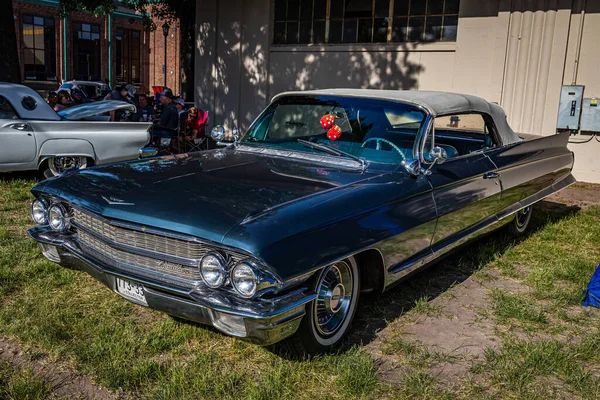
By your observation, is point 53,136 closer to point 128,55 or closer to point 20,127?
point 20,127

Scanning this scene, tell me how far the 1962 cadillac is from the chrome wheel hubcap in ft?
2.93

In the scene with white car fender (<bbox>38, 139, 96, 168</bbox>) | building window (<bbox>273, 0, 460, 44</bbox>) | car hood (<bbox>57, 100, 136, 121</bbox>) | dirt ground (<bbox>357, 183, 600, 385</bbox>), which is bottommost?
A: dirt ground (<bbox>357, 183, 600, 385</bbox>)

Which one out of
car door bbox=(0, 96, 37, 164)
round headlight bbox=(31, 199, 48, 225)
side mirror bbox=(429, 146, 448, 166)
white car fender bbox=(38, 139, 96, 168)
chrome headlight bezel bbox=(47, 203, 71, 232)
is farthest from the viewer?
white car fender bbox=(38, 139, 96, 168)

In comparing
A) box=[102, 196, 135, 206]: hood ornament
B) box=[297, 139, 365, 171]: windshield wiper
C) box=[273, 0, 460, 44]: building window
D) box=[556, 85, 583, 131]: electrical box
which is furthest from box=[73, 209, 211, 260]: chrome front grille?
box=[273, 0, 460, 44]: building window

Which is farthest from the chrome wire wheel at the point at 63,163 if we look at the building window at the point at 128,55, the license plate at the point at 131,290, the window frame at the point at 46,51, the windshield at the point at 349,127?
the building window at the point at 128,55

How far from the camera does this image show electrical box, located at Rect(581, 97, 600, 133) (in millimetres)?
9766

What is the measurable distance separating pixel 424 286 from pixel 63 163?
5.74m

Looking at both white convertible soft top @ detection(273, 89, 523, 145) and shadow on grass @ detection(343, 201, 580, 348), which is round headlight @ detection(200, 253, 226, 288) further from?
white convertible soft top @ detection(273, 89, 523, 145)

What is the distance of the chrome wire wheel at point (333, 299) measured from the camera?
3465 millimetres

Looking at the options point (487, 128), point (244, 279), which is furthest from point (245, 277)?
point (487, 128)

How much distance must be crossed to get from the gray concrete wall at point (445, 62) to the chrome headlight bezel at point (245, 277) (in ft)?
28.6

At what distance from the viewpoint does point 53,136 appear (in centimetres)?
800

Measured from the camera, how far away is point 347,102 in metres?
4.70

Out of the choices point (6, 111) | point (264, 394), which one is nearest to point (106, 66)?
point (6, 111)
